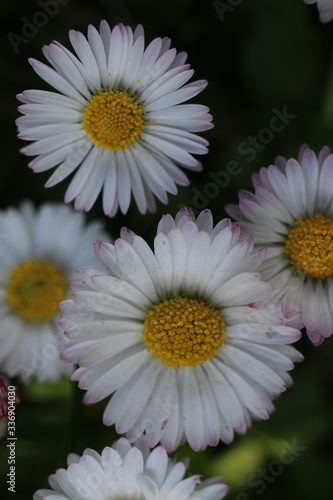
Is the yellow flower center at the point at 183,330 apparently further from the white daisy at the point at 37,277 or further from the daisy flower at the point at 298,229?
the white daisy at the point at 37,277

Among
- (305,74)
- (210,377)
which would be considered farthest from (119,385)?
(305,74)

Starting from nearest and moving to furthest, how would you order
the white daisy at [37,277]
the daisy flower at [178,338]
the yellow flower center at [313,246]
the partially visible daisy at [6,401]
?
the daisy flower at [178,338] < the yellow flower center at [313,246] < the partially visible daisy at [6,401] < the white daisy at [37,277]

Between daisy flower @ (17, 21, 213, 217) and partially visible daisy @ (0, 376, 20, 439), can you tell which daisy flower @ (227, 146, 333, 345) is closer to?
daisy flower @ (17, 21, 213, 217)

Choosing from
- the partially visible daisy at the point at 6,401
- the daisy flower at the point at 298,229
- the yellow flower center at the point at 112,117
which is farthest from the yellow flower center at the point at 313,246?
the partially visible daisy at the point at 6,401

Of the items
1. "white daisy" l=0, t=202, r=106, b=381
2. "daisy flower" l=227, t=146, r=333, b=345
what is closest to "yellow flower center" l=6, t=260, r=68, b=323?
"white daisy" l=0, t=202, r=106, b=381

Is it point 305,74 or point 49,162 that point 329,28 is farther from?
point 49,162
